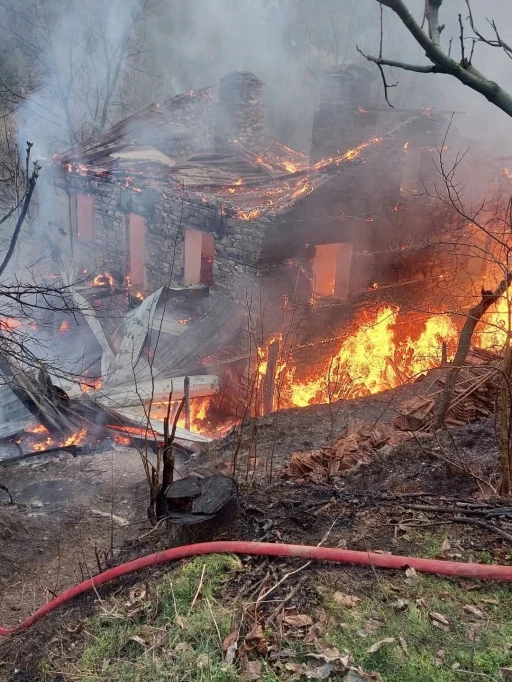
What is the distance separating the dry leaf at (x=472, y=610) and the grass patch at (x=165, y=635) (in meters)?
1.49

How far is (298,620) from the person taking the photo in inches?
139

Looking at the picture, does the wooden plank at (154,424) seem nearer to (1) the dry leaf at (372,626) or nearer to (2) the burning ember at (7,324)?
(2) the burning ember at (7,324)

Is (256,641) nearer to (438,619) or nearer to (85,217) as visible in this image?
(438,619)

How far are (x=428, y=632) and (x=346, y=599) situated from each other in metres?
0.52

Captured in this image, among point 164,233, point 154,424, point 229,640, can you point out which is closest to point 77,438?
point 154,424

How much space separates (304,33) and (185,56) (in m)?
6.96

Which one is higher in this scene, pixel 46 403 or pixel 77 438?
pixel 46 403

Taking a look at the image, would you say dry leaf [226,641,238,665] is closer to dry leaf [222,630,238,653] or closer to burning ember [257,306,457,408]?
dry leaf [222,630,238,653]

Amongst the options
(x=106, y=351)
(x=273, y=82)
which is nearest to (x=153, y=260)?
(x=106, y=351)

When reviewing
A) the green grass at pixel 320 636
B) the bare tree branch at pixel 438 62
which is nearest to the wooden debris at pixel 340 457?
the green grass at pixel 320 636

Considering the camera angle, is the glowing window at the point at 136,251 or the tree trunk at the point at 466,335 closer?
the tree trunk at the point at 466,335

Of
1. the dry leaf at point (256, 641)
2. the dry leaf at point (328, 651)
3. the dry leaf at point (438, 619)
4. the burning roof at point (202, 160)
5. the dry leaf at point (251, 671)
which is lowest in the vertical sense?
the dry leaf at point (251, 671)

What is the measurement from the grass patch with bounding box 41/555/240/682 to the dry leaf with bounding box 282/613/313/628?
1.18ft

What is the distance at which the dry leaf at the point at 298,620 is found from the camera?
351 centimetres
